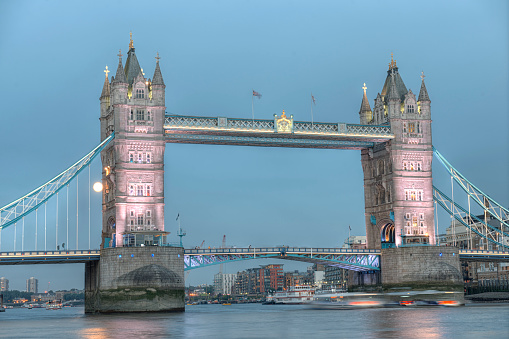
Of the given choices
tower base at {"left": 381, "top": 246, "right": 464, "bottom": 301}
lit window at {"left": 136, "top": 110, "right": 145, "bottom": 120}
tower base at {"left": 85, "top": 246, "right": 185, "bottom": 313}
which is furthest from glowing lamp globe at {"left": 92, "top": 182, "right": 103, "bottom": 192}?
tower base at {"left": 381, "top": 246, "right": 464, "bottom": 301}

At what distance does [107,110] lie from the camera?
111m

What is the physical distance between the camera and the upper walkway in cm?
10669

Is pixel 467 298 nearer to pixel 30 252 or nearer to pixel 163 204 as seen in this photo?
pixel 163 204

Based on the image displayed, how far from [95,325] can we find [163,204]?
3074cm

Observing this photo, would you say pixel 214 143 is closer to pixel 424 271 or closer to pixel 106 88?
pixel 106 88

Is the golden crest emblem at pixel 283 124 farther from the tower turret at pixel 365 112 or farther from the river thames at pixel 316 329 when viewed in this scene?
the river thames at pixel 316 329

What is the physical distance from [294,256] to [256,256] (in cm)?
592

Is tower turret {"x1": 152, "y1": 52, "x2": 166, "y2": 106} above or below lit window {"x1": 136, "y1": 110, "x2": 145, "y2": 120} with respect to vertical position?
above

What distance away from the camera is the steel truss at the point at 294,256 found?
346ft

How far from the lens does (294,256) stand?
366 feet

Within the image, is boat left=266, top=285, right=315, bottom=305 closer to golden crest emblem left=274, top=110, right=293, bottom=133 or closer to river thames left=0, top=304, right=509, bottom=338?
golden crest emblem left=274, top=110, right=293, bottom=133

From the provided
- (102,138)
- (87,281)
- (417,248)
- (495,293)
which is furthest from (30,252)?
(495,293)

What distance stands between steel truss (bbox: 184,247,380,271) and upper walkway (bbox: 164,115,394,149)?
48.0ft

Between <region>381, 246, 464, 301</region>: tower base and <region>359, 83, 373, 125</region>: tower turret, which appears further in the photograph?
<region>359, 83, 373, 125</region>: tower turret
